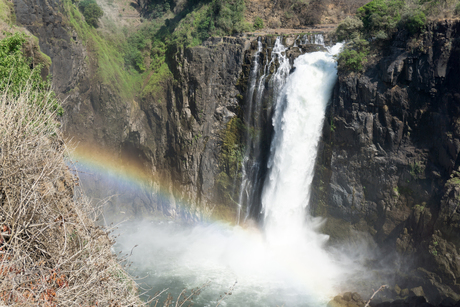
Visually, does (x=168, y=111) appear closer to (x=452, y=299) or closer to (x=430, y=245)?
(x=430, y=245)

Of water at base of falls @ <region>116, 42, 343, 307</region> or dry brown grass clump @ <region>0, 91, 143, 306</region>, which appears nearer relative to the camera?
dry brown grass clump @ <region>0, 91, 143, 306</region>

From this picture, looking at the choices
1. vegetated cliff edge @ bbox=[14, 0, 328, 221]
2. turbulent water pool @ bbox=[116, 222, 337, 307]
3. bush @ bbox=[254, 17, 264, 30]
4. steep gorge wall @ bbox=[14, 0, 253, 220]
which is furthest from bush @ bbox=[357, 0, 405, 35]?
turbulent water pool @ bbox=[116, 222, 337, 307]

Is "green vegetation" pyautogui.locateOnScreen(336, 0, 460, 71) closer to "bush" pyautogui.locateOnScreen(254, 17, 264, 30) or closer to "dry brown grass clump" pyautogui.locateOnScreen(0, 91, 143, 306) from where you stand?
"bush" pyautogui.locateOnScreen(254, 17, 264, 30)

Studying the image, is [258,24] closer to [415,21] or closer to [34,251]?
[415,21]

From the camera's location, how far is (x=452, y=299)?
15234 mm

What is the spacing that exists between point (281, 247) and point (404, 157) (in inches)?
383

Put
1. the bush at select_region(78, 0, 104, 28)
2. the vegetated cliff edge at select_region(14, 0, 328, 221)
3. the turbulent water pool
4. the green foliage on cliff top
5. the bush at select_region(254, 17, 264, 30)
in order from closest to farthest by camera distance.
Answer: the turbulent water pool → the vegetated cliff edge at select_region(14, 0, 328, 221) → the green foliage on cliff top → the bush at select_region(254, 17, 264, 30) → the bush at select_region(78, 0, 104, 28)

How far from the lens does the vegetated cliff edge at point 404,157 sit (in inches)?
629

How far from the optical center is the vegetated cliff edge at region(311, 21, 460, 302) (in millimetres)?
15969

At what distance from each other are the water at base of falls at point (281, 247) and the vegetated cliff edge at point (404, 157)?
1404 mm

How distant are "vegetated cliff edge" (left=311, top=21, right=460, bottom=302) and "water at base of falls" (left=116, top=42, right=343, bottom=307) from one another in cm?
140

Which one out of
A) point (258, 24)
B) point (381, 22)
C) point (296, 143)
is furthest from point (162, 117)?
point (381, 22)

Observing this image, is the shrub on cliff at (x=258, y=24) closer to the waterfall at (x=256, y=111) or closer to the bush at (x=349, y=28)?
the waterfall at (x=256, y=111)

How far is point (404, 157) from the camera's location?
58.7 feet
